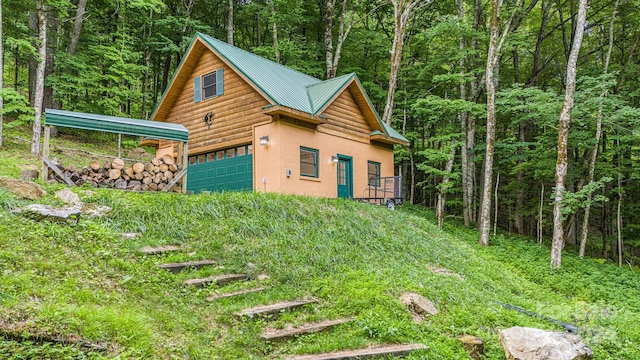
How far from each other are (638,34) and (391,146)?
11.0 metres

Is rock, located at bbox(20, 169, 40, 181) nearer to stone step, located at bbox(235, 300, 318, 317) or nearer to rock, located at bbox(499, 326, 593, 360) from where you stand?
stone step, located at bbox(235, 300, 318, 317)

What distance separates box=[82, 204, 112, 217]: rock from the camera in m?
6.33

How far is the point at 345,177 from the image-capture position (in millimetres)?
13891

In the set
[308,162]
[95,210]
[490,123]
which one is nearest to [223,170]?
[308,162]

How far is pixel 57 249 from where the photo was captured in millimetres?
4859

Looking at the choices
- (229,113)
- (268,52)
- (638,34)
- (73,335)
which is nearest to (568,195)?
(638,34)

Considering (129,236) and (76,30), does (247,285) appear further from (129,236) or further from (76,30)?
(76,30)

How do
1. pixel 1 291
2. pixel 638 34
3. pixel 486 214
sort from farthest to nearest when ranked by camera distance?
pixel 638 34, pixel 486 214, pixel 1 291

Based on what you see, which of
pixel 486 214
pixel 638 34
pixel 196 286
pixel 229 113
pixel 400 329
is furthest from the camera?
pixel 638 34

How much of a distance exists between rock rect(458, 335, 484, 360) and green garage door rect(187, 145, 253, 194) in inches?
342

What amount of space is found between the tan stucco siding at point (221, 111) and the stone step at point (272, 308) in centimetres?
775

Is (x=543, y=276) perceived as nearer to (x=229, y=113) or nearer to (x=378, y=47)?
(x=229, y=113)

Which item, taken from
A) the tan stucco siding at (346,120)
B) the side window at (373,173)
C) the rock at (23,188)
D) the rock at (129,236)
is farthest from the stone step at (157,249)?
the side window at (373,173)

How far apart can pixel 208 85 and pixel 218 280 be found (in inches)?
394
